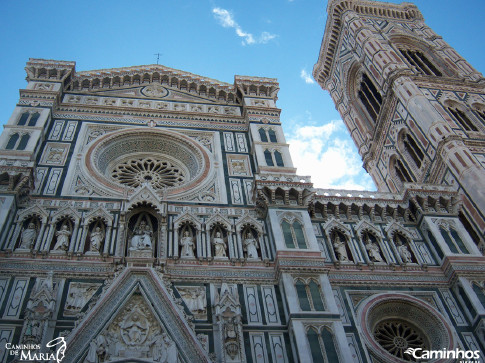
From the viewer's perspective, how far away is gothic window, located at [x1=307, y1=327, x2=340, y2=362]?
10969mm

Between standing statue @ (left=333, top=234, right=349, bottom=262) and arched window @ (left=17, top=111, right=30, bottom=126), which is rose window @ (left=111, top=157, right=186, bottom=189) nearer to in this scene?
arched window @ (left=17, top=111, right=30, bottom=126)

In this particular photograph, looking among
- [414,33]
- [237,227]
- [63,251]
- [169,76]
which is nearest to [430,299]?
[237,227]

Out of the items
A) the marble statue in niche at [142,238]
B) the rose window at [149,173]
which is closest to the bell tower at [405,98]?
the rose window at [149,173]

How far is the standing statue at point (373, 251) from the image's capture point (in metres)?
14.0

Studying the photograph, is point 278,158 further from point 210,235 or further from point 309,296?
point 309,296

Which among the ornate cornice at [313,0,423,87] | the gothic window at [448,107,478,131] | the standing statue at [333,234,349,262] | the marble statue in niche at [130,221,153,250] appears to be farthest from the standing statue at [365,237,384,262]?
the ornate cornice at [313,0,423,87]

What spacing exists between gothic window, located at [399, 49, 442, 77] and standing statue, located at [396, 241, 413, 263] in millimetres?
12574

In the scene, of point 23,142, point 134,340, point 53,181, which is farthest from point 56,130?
point 134,340

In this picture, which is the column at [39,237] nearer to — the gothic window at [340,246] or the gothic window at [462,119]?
the gothic window at [340,246]

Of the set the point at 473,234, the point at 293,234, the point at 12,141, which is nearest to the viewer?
the point at 293,234

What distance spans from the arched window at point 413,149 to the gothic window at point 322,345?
37.0 feet

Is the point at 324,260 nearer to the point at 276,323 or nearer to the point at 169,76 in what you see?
the point at 276,323

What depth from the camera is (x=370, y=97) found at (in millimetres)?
26078

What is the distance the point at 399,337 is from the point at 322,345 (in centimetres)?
240
